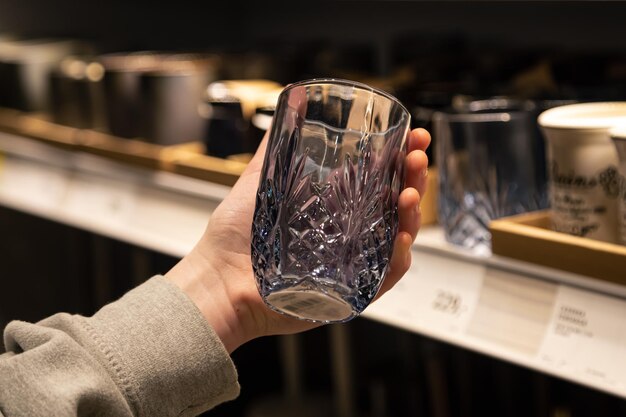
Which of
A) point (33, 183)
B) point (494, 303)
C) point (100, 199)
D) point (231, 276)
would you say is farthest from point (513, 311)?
point (33, 183)

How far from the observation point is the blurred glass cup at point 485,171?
3.21 feet

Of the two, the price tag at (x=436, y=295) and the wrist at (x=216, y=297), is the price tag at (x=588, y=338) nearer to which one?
the price tag at (x=436, y=295)

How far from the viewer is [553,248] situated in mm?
863

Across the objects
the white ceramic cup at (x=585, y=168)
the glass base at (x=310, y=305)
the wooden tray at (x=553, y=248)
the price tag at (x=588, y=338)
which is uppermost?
the white ceramic cup at (x=585, y=168)

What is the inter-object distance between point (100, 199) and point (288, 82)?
1.11 feet

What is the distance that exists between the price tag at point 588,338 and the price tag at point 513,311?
0.01 m

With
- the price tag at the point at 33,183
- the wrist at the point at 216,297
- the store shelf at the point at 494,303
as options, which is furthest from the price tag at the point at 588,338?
the price tag at the point at 33,183

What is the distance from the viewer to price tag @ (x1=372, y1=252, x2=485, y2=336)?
92 centimetres

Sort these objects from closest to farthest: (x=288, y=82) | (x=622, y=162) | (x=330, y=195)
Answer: (x=330, y=195)
(x=622, y=162)
(x=288, y=82)

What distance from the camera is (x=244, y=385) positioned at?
68.5 inches

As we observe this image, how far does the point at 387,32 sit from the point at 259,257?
1.26 metres

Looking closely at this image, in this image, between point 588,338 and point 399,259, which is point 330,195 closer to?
point 399,259

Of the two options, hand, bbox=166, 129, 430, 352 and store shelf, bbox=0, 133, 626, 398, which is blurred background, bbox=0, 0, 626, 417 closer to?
store shelf, bbox=0, 133, 626, 398

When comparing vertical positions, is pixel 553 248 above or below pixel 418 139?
below
